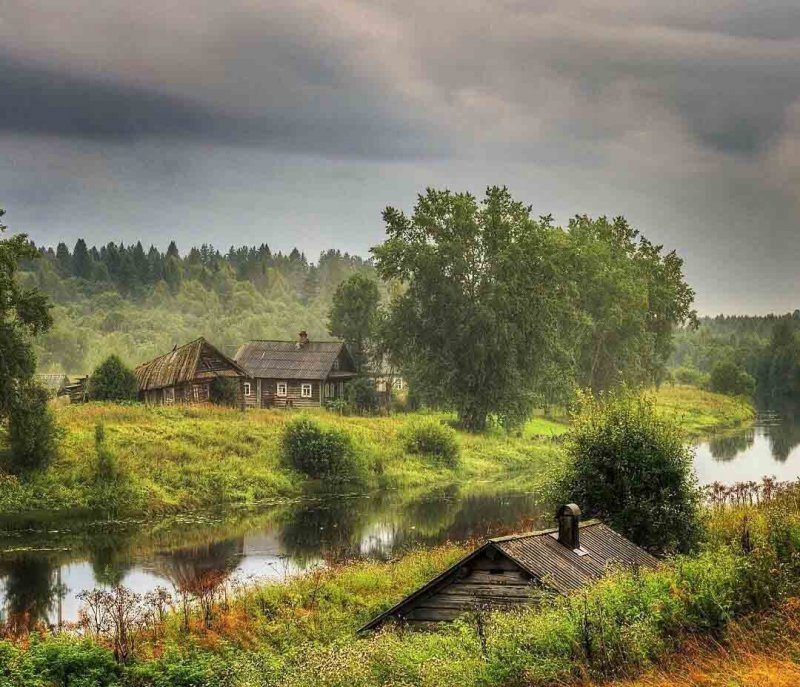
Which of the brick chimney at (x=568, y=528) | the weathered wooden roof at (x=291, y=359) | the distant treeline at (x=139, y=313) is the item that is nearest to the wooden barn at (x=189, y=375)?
the weathered wooden roof at (x=291, y=359)

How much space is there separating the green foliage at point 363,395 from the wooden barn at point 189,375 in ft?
29.5

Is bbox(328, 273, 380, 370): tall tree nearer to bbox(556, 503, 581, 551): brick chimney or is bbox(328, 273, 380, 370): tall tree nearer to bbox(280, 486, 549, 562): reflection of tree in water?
bbox(280, 486, 549, 562): reflection of tree in water

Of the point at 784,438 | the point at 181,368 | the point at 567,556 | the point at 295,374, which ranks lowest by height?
the point at 784,438

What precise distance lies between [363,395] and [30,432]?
115 feet

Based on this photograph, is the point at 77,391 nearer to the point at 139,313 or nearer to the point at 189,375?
the point at 189,375

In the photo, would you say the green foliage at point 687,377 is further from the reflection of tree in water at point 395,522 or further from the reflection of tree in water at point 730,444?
the reflection of tree in water at point 395,522

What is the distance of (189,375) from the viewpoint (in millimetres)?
64375

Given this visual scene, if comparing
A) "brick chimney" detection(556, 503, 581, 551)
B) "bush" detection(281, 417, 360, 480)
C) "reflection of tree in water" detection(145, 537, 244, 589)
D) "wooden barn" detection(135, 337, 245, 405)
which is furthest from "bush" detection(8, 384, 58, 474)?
"brick chimney" detection(556, 503, 581, 551)

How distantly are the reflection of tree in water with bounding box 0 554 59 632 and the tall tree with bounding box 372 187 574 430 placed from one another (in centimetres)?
3615

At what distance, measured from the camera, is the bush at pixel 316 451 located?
49625 millimetres

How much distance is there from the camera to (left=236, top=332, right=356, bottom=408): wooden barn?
75.9 meters

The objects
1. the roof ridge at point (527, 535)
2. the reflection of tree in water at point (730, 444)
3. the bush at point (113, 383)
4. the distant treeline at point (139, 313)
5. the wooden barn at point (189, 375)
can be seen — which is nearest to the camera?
the roof ridge at point (527, 535)

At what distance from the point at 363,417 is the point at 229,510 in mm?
23871

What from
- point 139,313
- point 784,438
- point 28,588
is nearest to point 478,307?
point 784,438
